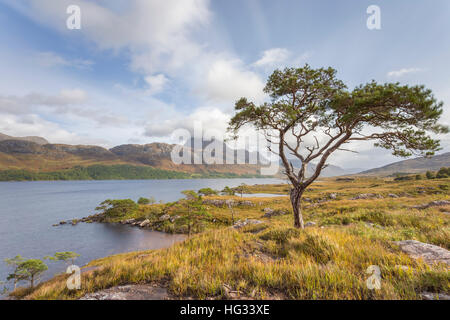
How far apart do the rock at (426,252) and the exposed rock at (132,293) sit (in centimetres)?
646

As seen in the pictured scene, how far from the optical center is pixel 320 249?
5363mm

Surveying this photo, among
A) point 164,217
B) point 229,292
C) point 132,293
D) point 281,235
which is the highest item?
point 229,292

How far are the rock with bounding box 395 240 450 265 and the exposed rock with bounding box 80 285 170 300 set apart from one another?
21.2 ft

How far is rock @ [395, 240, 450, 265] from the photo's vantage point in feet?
14.1

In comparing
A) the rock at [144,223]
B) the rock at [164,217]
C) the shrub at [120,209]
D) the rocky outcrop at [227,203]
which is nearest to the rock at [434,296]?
the rock at [164,217]

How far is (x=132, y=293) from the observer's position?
148 inches

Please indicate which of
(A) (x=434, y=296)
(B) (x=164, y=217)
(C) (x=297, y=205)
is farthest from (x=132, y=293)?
(B) (x=164, y=217)

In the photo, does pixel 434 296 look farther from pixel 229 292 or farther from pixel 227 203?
pixel 227 203

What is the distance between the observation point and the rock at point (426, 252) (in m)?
4.29

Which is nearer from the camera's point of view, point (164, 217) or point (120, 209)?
point (164, 217)

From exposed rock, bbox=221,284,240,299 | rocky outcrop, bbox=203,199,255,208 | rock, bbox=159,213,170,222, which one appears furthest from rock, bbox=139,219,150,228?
exposed rock, bbox=221,284,240,299

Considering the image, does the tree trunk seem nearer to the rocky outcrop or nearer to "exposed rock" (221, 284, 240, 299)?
"exposed rock" (221, 284, 240, 299)

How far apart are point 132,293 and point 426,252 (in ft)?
25.4
